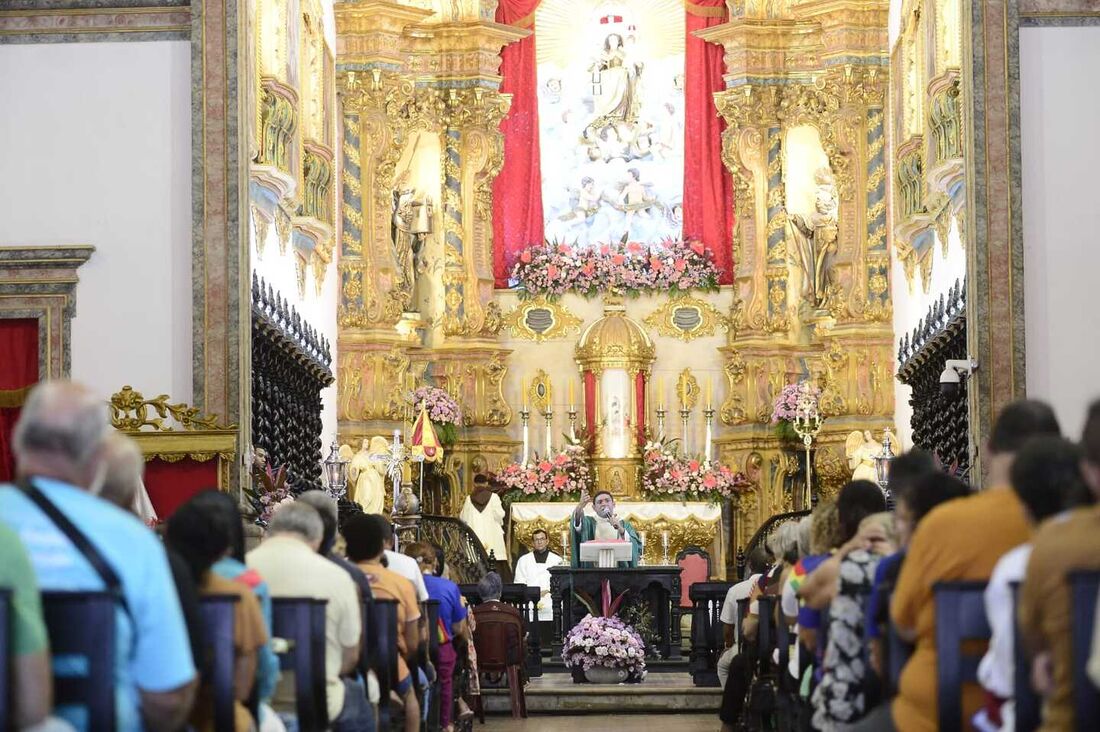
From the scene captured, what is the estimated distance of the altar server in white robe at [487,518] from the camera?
21.0 m

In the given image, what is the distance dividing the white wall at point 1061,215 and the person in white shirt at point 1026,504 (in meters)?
10.0

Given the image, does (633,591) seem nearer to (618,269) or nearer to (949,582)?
(618,269)

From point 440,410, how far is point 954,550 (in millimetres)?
16994

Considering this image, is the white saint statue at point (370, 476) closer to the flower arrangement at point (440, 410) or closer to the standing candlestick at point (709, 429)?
the flower arrangement at point (440, 410)

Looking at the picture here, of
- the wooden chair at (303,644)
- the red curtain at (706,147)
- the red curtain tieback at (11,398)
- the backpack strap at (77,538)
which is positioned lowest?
the wooden chair at (303,644)

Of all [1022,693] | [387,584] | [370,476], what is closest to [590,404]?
[370,476]

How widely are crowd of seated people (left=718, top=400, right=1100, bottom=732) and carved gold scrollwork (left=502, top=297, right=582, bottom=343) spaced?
15.0 meters

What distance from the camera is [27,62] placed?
50.7 feet

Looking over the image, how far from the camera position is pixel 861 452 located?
21.4m

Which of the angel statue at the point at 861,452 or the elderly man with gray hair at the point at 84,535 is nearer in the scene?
the elderly man with gray hair at the point at 84,535

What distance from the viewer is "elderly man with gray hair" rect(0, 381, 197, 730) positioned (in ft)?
14.8

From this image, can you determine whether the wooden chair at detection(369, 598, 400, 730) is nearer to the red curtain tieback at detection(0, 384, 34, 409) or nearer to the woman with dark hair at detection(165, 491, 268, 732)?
the woman with dark hair at detection(165, 491, 268, 732)

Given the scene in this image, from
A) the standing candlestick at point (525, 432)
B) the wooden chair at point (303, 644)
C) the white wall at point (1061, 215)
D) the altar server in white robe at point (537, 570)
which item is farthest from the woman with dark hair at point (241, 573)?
the standing candlestick at point (525, 432)

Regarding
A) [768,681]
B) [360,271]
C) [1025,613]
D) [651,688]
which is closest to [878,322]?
[360,271]
